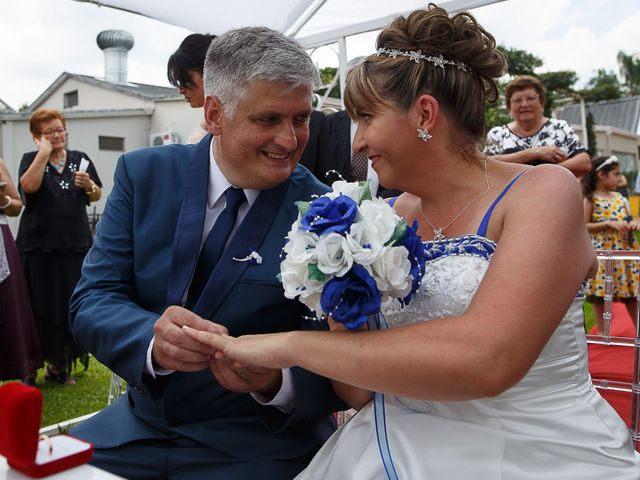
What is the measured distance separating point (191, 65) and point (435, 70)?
8.12 ft

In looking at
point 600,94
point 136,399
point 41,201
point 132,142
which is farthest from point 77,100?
point 600,94

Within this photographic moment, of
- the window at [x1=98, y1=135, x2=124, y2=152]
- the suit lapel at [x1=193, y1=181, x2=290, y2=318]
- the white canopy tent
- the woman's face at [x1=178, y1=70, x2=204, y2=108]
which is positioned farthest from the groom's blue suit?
the window at [x1=98, y1=135, x2=124, y2=152]

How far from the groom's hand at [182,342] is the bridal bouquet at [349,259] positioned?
333 mm

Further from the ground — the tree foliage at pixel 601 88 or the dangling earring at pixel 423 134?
the tree foliage at pixel 601 88

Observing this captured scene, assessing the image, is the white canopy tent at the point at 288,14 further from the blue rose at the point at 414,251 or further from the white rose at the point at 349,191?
the blue rose at the point at 414,251

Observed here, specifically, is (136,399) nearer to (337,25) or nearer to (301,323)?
(301,323)

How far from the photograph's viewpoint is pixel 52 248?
595 cm

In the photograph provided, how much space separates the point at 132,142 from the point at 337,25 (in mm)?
19858

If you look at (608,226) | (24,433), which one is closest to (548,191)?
(24,433)

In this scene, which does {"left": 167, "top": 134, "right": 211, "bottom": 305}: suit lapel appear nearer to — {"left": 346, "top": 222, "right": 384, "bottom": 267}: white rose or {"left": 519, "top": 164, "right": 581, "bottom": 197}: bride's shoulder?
{"left": 346, "top": 222, "right": 384, "bottom": 267}: white rose

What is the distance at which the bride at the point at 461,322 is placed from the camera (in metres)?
1.54

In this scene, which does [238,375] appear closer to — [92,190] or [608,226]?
[92,190]

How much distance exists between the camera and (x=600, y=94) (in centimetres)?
6316

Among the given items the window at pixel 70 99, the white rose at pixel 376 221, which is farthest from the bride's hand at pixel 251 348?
the window at pixel 70 99
